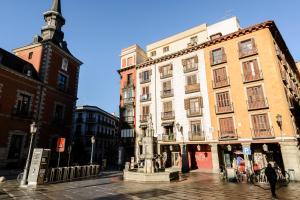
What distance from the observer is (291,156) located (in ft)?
61.5

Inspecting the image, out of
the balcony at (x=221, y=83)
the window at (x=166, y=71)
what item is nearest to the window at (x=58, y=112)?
the window at (x=166, y=71)

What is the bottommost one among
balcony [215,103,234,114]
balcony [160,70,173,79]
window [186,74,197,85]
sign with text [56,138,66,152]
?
sign with text [56,138,66,152]

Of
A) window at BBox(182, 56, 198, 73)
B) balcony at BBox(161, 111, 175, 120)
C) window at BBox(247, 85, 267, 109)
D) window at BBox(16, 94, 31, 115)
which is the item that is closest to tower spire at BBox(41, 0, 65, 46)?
window at BBox(16, 94, 31, 115)

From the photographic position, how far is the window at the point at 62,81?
28561 mm

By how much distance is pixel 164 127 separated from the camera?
2862 cm

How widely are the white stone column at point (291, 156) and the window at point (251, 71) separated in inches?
298

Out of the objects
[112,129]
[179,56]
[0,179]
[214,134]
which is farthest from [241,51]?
[112,129]

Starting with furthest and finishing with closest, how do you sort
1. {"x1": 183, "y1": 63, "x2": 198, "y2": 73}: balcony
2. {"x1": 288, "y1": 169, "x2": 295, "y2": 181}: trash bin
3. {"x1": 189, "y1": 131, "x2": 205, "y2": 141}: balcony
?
1. {"x1": 183, "y1": 63, "x2": 198, "y2": 73}: balcony
2. {"x1": 189, "y1": 131, "x2": 205, "y2": 141}: balcony
3. {"x1": 288, "y1": 169, "x2": 295, "y2": 181}: trash bin

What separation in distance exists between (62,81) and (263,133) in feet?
89.0

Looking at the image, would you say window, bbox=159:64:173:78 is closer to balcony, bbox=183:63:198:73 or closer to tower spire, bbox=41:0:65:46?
balcony, bbox=183:63:198:73

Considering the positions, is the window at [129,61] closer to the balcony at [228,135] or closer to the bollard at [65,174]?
the balcony at [228,135]

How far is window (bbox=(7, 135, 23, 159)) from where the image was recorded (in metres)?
21.0

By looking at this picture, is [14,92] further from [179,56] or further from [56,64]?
[179,56]

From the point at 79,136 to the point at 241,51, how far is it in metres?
41.5
